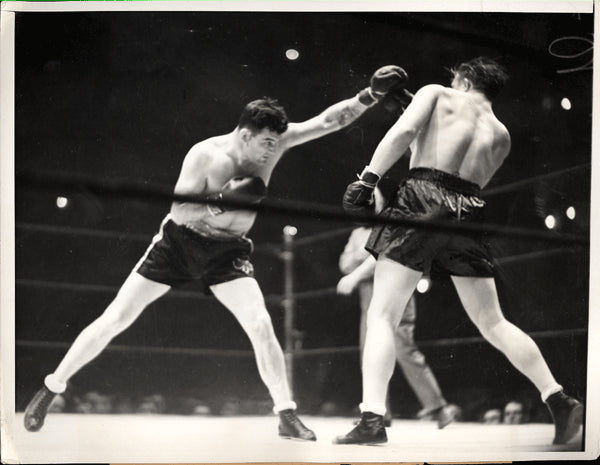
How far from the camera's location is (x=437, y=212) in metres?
3.57

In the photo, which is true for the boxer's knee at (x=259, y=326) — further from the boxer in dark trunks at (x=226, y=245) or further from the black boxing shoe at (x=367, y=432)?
the black boxing shoe at (x=367, y=432)

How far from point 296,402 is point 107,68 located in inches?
58.1

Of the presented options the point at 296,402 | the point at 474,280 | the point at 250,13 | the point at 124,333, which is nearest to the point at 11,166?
the point at 124,333

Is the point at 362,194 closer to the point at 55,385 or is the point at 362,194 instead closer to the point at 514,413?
the point at 514,413

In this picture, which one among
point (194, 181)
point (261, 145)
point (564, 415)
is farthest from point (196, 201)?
point (564, 415)

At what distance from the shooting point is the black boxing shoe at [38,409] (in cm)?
357

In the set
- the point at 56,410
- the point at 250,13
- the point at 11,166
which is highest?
the point at 250,13

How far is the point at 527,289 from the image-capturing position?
11.9ft

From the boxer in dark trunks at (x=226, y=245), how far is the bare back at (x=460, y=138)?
0.21 meters

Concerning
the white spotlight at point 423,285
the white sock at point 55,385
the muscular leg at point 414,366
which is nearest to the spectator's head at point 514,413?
the muscular leg at point 414,366

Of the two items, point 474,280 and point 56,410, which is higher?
point 474,280

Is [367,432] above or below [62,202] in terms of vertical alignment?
below

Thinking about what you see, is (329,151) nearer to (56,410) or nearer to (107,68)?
(107,68)

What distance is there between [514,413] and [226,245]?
1.30 meters
